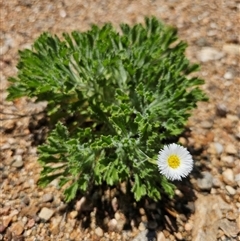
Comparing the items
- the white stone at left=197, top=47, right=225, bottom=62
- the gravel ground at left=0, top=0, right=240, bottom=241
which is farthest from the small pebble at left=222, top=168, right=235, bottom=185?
the white stone at left=197, top=47, right=225, bottom=62

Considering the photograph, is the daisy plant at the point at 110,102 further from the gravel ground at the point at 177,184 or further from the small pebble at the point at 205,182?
the small pebble at the point at 205,182

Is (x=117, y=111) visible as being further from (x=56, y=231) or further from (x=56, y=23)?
(x=56, y=23)

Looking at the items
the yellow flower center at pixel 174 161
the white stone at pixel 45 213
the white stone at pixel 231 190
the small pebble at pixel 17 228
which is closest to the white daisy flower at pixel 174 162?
the yellow flower center at pixel 174 161

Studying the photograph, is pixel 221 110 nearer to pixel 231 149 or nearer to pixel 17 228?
pixel 231 149

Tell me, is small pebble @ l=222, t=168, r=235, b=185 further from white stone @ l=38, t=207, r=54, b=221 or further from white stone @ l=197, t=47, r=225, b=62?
white stone @ l=38, t=207, r=54, b=221

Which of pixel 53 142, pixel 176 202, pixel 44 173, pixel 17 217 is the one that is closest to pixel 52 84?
pixel 53 142
